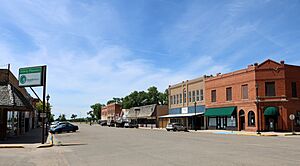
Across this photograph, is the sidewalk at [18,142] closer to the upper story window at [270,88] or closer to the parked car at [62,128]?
the parked car at [62,128]

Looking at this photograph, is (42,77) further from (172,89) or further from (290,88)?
(172,89)

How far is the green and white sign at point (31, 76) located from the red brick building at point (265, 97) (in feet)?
89.8

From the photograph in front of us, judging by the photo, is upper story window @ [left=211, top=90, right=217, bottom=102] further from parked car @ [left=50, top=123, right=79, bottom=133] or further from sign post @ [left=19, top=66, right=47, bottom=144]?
sign post @ [left=19, top=66, right=47, bottom=144]

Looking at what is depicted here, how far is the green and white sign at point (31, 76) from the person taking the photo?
2717 cm

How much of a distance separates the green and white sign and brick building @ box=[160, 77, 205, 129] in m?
34.9

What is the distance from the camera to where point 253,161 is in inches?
526

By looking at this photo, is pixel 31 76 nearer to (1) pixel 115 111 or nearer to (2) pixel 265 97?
(2) pixel 265 97

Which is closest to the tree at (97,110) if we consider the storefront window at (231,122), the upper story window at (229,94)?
the upper story window at (229,94)

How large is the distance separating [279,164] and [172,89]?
57.9 metres

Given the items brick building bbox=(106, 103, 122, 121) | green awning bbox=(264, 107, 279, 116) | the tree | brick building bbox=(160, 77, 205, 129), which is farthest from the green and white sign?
the tree

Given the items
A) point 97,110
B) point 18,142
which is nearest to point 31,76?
point 18,142

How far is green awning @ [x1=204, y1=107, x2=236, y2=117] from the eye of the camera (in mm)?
49194

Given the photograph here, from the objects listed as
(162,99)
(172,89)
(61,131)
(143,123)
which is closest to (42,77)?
(61,131)

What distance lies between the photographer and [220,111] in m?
51.6
